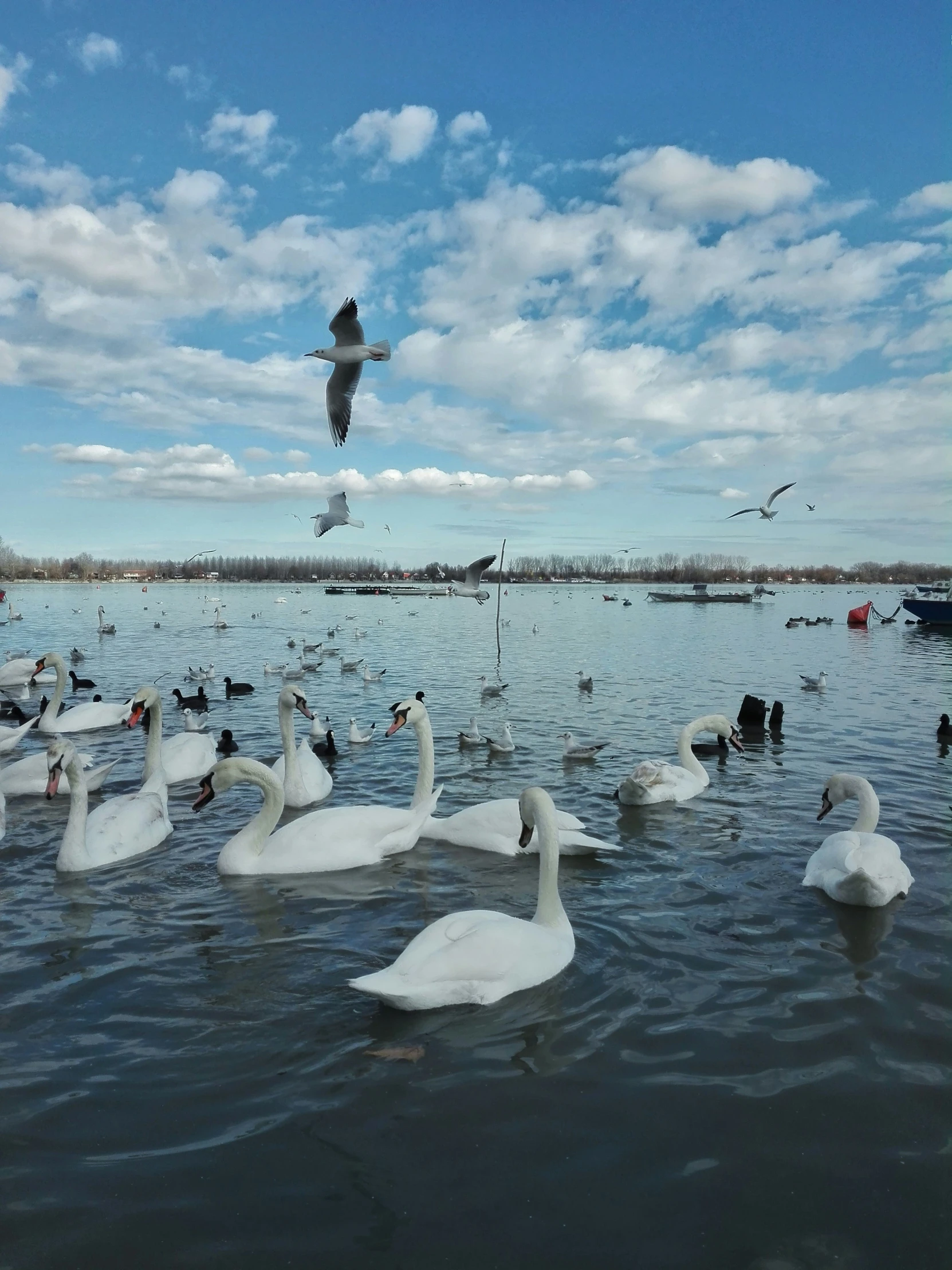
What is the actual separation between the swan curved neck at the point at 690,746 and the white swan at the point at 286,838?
5.30m

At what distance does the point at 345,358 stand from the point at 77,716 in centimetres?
979

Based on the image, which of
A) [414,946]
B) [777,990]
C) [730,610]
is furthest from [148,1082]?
[730,610]

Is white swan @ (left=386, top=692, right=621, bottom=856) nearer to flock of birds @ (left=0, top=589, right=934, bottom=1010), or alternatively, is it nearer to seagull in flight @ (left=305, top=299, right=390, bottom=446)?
flock of birds @ (left=0, top=589, right=934, bottom=1010)

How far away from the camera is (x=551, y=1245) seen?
3570 millimetres

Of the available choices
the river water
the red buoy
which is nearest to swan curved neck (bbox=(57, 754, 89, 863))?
the river water

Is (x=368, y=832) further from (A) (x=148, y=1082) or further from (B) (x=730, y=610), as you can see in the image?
(B) (x=730, y=610)

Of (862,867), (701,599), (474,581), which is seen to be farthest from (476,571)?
(701,599)

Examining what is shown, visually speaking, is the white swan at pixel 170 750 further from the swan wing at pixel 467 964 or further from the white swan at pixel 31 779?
the swan wing at pixel 467 964

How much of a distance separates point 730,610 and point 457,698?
6764cm

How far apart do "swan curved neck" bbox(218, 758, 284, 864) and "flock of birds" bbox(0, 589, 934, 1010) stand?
0.04ft

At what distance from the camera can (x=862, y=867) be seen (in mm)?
7070

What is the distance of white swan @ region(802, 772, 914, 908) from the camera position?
23.4ft

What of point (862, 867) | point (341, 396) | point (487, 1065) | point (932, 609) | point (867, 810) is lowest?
point (487, 1065)

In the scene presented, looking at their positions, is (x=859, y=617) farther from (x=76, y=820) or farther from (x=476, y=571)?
(x=76, y=820)
